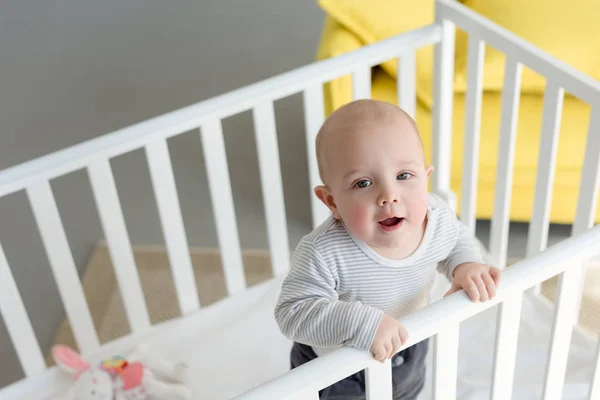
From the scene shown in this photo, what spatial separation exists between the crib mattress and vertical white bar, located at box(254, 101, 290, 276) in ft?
0.25

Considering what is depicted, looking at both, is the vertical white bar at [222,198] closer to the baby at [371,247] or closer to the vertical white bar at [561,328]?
the baby at [371,247]

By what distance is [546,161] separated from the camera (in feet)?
4.06

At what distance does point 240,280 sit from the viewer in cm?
143

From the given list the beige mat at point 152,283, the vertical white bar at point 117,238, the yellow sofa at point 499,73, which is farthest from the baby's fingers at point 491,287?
the beige mat at point 152,283

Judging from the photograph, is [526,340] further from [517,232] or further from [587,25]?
[587,25]

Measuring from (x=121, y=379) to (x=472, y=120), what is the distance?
0.81 meters

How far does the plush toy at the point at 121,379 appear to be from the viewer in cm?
120

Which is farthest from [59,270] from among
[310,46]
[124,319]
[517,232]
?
[310,46]

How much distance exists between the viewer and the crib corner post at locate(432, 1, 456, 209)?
1390 mm

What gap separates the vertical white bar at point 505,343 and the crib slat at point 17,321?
77 centimetres

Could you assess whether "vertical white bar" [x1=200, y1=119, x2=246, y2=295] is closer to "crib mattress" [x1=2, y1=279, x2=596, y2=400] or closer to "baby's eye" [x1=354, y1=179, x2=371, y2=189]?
"crib mattress" [x1=2, y1=279, x2=596, y2=400]

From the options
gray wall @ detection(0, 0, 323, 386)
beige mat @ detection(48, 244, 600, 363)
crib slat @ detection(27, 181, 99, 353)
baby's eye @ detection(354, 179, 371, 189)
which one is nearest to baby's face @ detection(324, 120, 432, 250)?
baby's eye @ detection(354, 179, 371, 189)

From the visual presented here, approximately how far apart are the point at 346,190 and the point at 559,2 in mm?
1092

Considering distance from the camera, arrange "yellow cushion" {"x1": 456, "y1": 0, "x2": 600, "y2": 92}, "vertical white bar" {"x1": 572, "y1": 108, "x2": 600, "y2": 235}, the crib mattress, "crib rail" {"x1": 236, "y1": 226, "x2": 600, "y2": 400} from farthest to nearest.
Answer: "yellow cushion" {"x1": 456, "y1": 0, "x2": 600, "y2": 92}, the crib mattress, "vertical white bar" {"x1": 572, "y1": 108, "x2": 600, "y2": 235}, "crib rail" {"x1": 236, "y1": 226, "x2": 600, "y2": 400}
